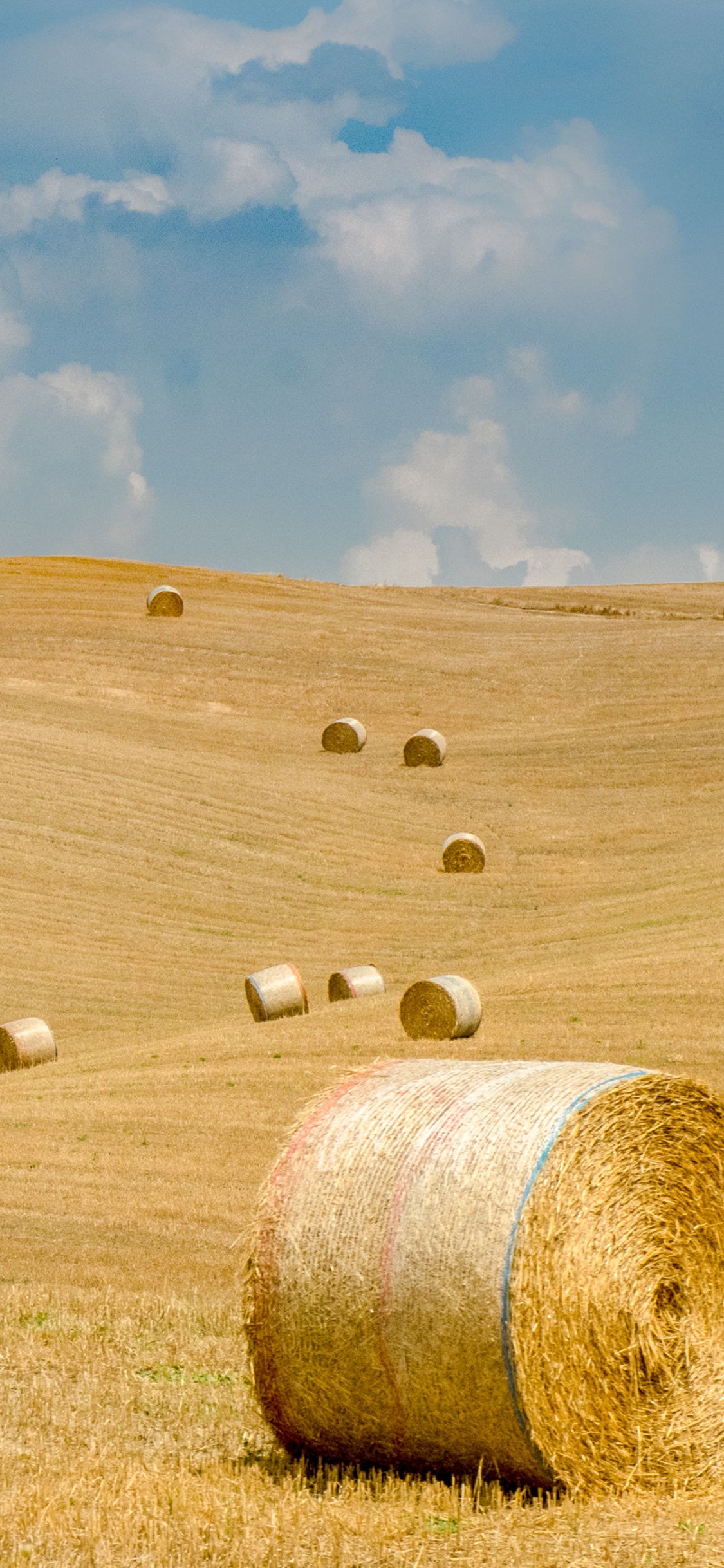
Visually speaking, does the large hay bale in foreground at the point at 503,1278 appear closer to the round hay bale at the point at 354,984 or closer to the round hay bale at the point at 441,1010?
the round hay bale at the point at 441,1010

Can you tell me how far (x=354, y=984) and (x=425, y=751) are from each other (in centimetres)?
1761

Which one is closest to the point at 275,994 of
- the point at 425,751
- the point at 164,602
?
the point at 425,751

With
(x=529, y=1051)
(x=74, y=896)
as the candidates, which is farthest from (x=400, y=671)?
(x=529, y=1051)

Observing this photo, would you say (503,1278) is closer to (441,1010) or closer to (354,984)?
(441,1010)

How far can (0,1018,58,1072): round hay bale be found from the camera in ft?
71.4

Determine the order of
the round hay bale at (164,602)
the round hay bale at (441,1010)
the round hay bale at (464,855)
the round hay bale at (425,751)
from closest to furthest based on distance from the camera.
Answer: the round hay bale at (441,1010), the round hay bale at (464,855), the round hay bale at (425,751), the round hay bale at (164,602)

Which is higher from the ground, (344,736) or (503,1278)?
(344,736)

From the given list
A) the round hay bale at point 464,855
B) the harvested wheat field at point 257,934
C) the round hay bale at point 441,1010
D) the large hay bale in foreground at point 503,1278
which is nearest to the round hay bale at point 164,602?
the harvested wheat field at point 257,934

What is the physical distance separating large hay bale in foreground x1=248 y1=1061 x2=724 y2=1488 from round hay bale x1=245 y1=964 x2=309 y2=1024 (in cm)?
1648

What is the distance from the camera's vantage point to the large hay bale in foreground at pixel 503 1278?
605 cm

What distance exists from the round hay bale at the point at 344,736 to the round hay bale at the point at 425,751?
135cm

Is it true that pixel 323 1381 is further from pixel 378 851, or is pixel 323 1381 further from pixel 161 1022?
pixel 378 851

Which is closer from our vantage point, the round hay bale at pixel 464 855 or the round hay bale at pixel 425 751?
the round hay bale at pixel 464 855

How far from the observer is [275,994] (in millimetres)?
23312
